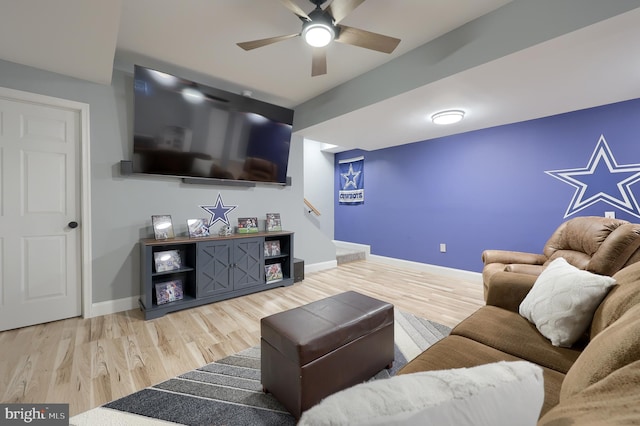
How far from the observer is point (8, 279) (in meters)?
2.30

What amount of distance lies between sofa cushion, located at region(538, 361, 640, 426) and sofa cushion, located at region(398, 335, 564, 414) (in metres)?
0.55

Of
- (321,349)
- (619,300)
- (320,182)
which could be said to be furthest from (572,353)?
(320,182)

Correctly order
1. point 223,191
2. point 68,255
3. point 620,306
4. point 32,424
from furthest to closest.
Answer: point 223,191, point 68,255, point 32,424, point 620,306

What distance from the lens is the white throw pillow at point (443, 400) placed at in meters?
0.37

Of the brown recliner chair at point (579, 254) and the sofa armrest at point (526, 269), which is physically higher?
the brown recliner chair at point (579, 254)

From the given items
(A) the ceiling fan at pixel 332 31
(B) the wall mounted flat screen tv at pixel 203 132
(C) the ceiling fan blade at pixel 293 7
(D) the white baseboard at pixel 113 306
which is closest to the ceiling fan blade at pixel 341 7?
(A) the ceiling fan at pixel 332 31

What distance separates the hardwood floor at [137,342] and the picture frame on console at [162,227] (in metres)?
0.82

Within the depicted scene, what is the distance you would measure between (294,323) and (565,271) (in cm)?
148

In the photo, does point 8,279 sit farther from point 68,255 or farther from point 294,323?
point 294,323

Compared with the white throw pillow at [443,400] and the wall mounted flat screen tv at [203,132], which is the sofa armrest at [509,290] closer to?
the white throw pillow at [443,400]

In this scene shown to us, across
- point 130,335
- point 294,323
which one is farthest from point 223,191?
point 294,323

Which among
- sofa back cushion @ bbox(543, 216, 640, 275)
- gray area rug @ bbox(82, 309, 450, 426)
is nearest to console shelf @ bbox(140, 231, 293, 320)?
gray area rug @ bbox(82, 309, 450, 426)

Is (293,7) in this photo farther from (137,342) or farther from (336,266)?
(336,266)

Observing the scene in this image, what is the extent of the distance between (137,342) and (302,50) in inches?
114
